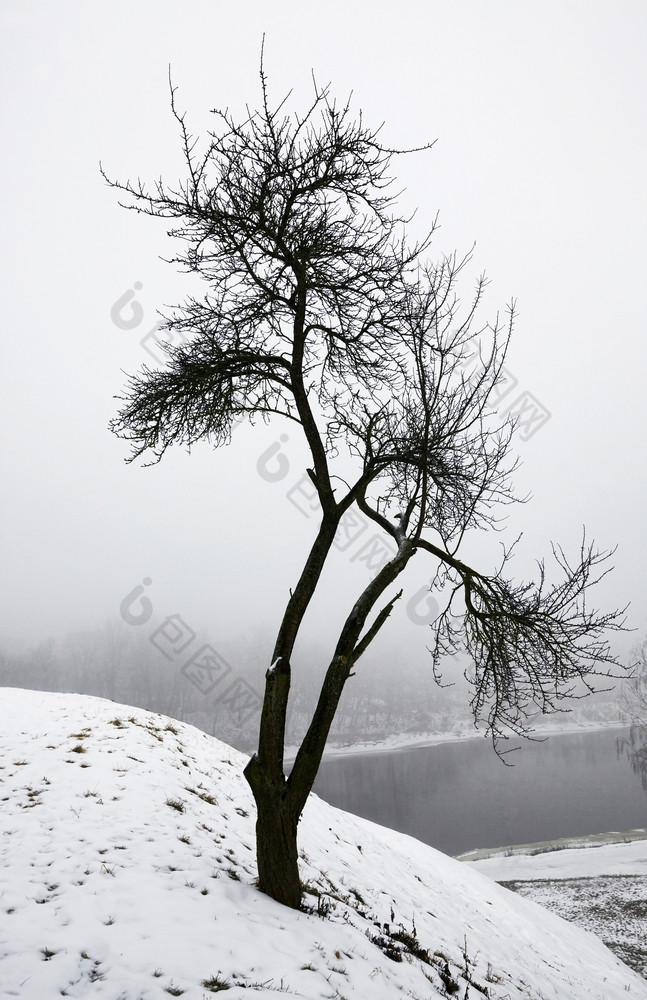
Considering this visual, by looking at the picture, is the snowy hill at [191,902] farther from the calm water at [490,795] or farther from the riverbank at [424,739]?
the riverbank at [424,739]

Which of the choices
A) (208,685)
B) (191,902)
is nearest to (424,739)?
(208,685)

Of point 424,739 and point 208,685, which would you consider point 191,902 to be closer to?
point 208,685

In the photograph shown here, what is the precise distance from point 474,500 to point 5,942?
5744mm

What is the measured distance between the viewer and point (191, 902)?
4.65 meters

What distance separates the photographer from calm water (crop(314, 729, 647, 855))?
39188 millimetres

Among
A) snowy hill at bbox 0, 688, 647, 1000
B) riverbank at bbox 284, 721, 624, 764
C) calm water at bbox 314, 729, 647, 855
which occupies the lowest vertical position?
riverbank at bbox 284, 721, 624, 764

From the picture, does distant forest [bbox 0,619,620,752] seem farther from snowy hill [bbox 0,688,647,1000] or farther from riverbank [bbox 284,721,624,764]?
snowy hill [bbox 0,688,647,1000]

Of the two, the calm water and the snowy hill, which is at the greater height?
the snowy hill

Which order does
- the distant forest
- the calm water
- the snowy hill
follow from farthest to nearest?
the distant forest, the calm water, the snowy hill

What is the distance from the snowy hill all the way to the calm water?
31037 mm

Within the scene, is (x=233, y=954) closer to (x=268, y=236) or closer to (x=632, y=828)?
(x=268, y=236)

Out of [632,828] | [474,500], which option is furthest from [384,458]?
[632,828]

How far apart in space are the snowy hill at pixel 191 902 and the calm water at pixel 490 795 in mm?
31037

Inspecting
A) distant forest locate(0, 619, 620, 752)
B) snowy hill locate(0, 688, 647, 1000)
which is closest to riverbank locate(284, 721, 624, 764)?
distant forest locate(0, 619, 620, 752)
